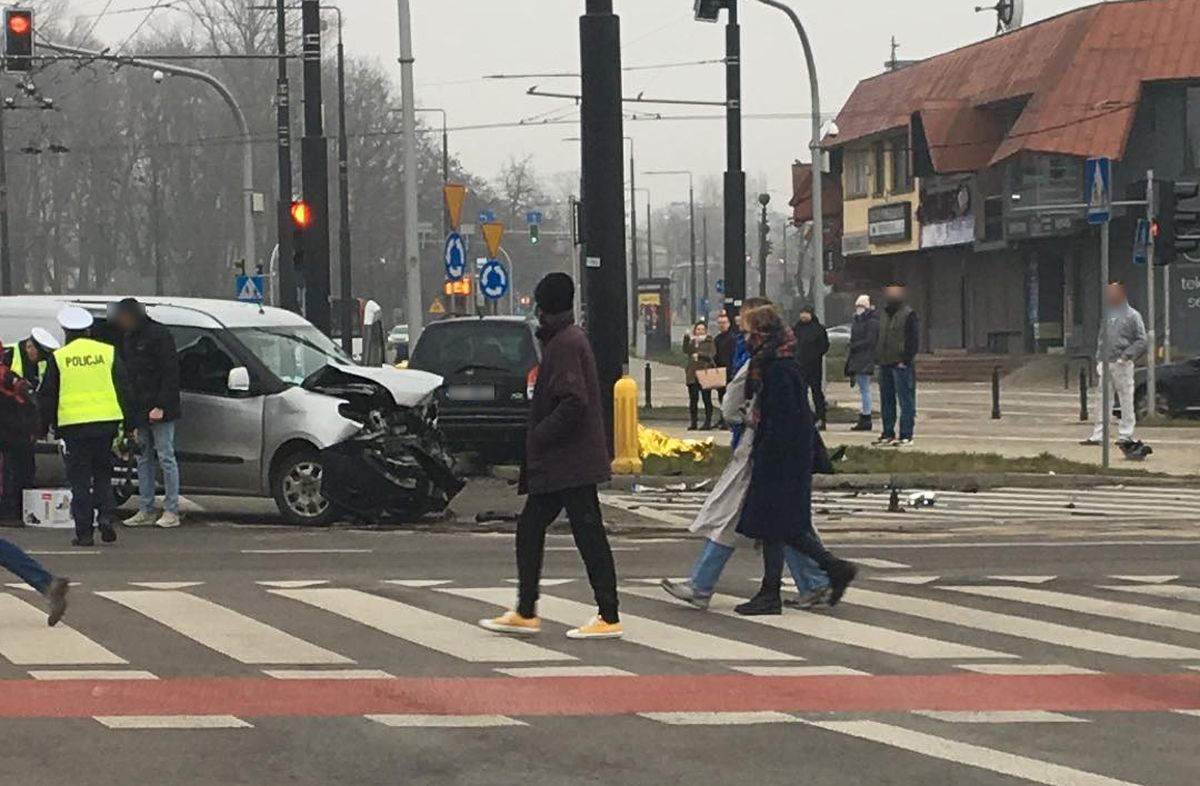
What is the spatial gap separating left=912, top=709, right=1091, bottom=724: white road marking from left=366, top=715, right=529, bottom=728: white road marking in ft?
5.50

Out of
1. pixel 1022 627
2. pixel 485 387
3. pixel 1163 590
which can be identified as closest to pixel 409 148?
pixel 485 387

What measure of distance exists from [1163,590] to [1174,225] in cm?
1227

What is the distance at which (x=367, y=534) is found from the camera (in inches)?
606

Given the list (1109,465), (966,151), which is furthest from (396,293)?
(1109,465)

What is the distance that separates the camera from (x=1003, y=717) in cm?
795

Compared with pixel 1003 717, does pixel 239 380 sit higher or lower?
higher

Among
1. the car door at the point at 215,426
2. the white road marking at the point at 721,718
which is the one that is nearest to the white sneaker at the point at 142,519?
the car door at the point at 215,426

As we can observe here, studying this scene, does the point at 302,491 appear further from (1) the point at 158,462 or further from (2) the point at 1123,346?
(2) the point at 1123,346

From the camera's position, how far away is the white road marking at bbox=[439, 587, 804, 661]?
9.46m

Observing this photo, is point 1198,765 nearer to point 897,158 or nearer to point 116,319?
point 116,319

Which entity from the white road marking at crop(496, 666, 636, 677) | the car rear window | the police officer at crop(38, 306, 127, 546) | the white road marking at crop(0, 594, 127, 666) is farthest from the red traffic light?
the white road marking at crop(496, 666, 636, 677)

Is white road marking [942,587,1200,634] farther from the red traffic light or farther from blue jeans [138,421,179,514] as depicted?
the red traffic light

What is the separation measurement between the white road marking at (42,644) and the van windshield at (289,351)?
5792 millimetres

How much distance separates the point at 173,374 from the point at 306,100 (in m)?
11.9
